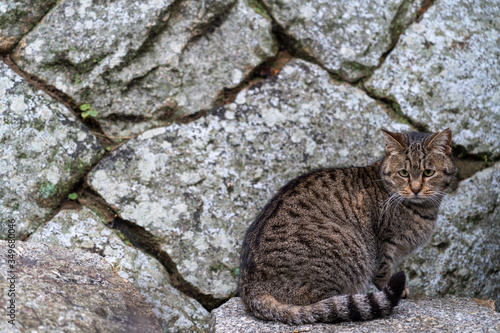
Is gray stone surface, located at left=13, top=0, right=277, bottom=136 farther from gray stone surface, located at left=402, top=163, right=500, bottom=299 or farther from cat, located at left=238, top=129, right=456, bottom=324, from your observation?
gray stone surface, located at left=402, top=163, right=500, bottom=299

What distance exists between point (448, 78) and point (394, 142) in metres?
1.42

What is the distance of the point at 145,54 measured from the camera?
178 inches

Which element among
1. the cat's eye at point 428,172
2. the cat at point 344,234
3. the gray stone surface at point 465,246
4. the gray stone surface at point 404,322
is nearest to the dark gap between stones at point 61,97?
the cat at point 344,234

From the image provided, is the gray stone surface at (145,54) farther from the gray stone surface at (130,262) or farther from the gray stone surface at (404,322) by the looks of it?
the gray stone surface at (404,322)

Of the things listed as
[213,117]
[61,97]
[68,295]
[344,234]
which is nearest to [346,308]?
[344,234]

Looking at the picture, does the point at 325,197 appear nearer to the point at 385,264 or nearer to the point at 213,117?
the point at 385,264

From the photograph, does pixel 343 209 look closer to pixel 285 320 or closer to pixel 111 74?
pixel 285 320

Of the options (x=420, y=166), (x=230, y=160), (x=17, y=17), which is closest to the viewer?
(x=420, y=166)

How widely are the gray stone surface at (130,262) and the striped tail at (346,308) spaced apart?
41.8 inches

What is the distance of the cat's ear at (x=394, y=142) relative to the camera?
156 inches

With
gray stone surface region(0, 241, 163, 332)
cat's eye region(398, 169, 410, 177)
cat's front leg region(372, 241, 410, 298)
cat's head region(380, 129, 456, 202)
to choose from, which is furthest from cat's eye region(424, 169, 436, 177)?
gray stone surface region(0, 241, 163, 332)

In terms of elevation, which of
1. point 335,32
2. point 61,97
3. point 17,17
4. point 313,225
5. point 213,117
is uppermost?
point 17,17

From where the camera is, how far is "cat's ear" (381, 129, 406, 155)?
13.0 feet

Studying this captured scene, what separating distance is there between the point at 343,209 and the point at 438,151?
90 cm
